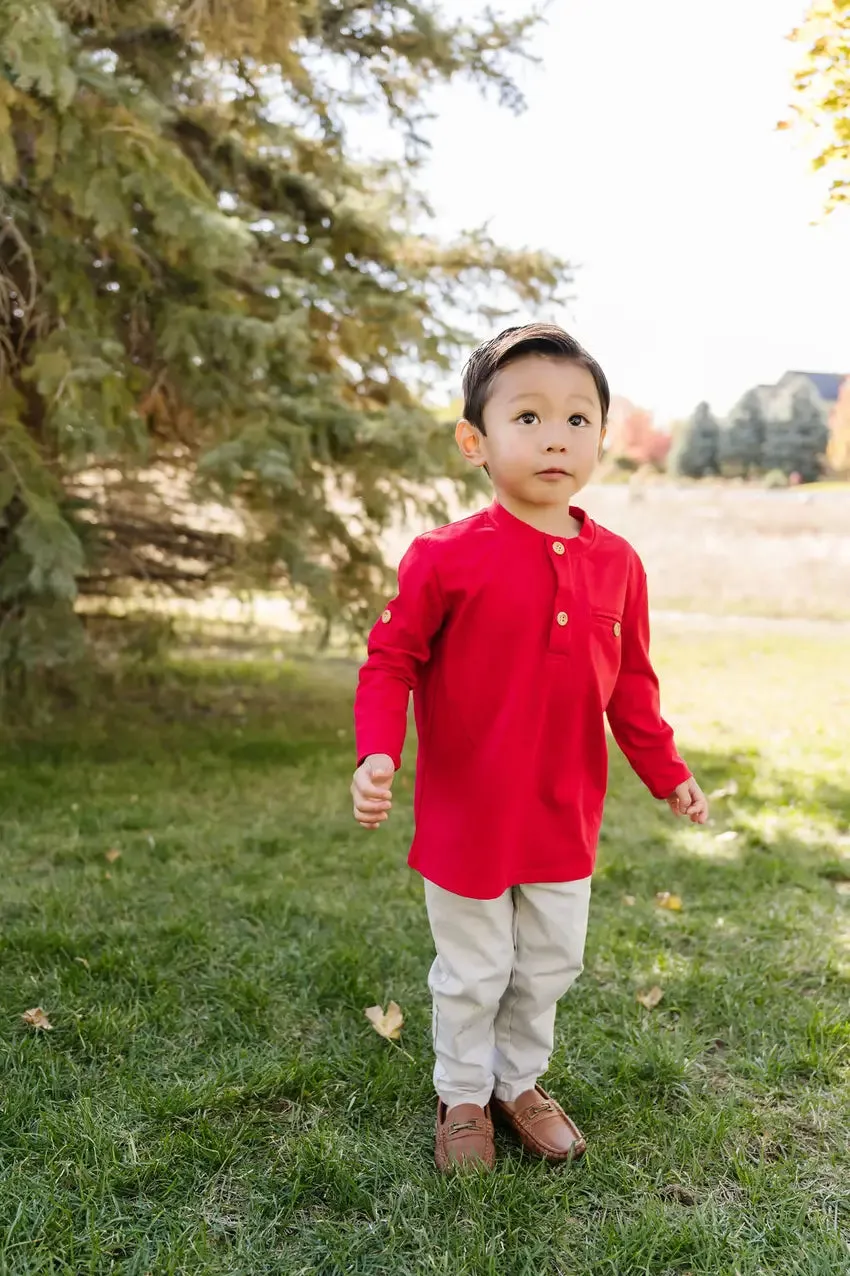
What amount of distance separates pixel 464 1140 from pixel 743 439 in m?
18.4

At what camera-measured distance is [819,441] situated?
18938 millimetres

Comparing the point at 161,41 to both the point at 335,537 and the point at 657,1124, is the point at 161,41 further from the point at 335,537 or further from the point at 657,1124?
the point at 657,1124

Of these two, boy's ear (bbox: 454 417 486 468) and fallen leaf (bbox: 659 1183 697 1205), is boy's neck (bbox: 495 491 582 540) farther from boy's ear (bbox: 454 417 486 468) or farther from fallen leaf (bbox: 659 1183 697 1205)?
fallen leaf (bbox: 659 1183 697 1205)

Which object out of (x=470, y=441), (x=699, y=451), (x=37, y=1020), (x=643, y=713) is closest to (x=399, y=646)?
(x=470, y=441)

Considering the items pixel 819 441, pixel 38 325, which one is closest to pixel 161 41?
pixel 38 325

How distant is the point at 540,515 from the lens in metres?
2.06

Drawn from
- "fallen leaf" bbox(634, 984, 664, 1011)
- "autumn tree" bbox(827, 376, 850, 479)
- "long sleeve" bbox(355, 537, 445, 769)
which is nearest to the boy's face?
"long sleeve" bbox(355, 537, 445, 769)

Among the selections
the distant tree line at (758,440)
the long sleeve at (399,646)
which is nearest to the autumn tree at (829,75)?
the long sleeve at (399,646)

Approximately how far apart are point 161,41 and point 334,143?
1158 millimetres

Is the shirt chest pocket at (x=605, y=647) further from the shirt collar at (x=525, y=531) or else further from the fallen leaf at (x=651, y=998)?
the fallen leaf at (x=651, y=998)

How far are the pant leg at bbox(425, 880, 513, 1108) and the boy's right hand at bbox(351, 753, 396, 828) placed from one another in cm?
32

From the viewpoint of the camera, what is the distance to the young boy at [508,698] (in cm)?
200

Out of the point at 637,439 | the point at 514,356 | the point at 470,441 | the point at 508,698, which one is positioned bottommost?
the point at 508,698

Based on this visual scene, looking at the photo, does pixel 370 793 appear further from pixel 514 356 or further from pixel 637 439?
pixel 637 439
